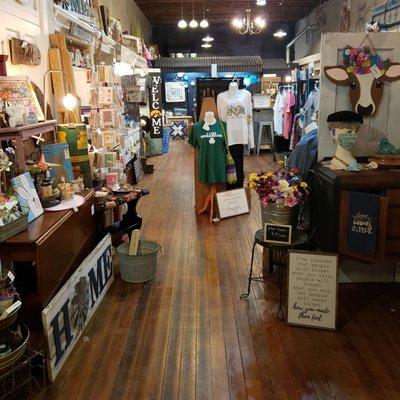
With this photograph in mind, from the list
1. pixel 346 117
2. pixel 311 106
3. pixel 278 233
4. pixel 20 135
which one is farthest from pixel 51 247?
pixel 311 106

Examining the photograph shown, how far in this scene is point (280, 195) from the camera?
311 centimetres

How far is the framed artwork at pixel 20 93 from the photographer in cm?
283

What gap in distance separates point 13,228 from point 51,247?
0.80 feet

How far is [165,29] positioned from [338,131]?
14.3m

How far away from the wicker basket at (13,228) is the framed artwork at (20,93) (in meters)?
0.87

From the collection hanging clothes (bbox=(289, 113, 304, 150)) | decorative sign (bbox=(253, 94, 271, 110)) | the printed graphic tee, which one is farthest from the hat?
decorative sign (bbox=(253, 94, 271, 110))

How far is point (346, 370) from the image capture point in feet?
8.02

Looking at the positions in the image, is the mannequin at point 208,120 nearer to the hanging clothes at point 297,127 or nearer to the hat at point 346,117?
the hat at point 346,117

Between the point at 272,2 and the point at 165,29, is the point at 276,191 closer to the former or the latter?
the point at 272,2

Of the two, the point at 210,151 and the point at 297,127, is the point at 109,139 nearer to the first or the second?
the point at 210,151

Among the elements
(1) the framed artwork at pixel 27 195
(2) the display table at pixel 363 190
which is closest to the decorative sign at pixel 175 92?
(2) the display table at pixel 363 190

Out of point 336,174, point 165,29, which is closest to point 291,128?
point 336,174

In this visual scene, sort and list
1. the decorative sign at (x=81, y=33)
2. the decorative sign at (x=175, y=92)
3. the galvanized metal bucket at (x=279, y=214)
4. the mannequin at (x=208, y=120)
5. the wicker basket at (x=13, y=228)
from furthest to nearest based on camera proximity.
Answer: the decorative sign at (x=175, y=92) → the mannequin at (x=208, y=120) → the decorative sign at (x=81, y=33) → the galvanized metal bucket at (x=279, y=214) → the wicker basket at (x=13, y=228)

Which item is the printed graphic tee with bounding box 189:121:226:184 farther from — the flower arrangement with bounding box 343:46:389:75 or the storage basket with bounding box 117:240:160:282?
the flower arrangement with bounding box 343:46:389:75
